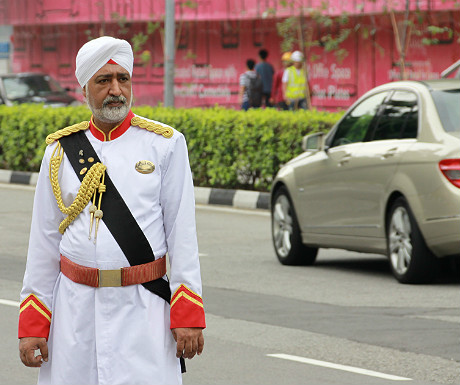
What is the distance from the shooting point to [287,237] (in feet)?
38.8

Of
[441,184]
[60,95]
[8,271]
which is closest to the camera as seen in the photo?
[441,184]

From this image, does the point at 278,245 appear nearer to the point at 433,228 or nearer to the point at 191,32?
the point at 433,228

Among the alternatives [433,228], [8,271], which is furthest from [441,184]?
[8,271]

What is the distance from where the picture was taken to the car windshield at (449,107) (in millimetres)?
10195

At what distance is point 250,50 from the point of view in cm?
3247

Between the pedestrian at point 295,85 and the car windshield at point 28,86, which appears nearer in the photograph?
the pedestrian at point 295,85

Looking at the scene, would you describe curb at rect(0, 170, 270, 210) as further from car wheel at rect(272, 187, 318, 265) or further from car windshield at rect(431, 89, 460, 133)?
car windshield at rect(431, 89, 460, 133)

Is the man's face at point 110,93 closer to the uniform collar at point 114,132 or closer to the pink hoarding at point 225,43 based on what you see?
the uniform collar at point 114,132

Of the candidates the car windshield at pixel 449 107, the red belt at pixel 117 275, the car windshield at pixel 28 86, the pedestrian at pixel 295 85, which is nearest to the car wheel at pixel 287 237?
the car windshield at pixel 449 107

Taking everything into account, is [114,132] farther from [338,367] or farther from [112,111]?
[338,367]

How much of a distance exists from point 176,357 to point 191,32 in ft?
99.8

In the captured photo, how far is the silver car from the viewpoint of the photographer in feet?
32.5

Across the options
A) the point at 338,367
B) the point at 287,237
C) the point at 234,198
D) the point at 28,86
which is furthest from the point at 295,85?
the point at 338,367

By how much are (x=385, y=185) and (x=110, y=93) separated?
21.3 ft
